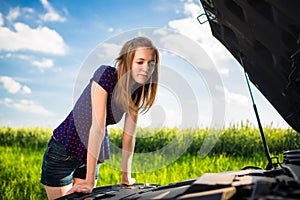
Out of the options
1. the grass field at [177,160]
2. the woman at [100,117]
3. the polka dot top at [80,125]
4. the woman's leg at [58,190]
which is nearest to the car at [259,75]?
the woman at [100,117]

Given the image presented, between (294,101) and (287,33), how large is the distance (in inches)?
19.9

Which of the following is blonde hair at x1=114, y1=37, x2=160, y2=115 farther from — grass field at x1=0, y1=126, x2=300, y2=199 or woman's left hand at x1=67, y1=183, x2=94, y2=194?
grass field at x1=0, y1=126, x2=300, y2=199

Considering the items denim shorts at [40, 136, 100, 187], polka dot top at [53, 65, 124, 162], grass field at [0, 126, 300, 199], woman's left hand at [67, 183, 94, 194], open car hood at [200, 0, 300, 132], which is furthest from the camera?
grass field at [0, 126, 300, 199]

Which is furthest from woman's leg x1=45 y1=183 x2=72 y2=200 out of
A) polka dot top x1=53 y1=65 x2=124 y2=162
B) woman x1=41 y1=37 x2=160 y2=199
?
polka dot top x1=53 y1=65 x2=124 y2=162

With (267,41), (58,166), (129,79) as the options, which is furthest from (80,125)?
(267,41)

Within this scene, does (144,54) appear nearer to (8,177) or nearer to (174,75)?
(174,75)

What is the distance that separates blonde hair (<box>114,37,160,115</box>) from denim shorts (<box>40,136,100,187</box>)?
0.45 metres

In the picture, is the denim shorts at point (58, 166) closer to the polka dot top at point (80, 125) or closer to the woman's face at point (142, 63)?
the polka dot top at point (80, 125)

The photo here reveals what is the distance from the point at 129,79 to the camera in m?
2.19

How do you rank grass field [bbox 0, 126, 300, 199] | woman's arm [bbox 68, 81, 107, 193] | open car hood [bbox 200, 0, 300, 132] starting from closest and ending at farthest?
open car hood [bbox 200, 0, 300, 132]
woman's arm [bbox 68, 81, 107, 193]
grass field [bbox 0, 126, 300, 199]

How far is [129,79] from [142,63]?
0.11 meters

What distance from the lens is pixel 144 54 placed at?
7.04ft

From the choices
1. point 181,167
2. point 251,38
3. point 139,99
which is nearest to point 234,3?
point 251,38

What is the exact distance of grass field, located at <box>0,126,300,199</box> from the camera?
5333mm
